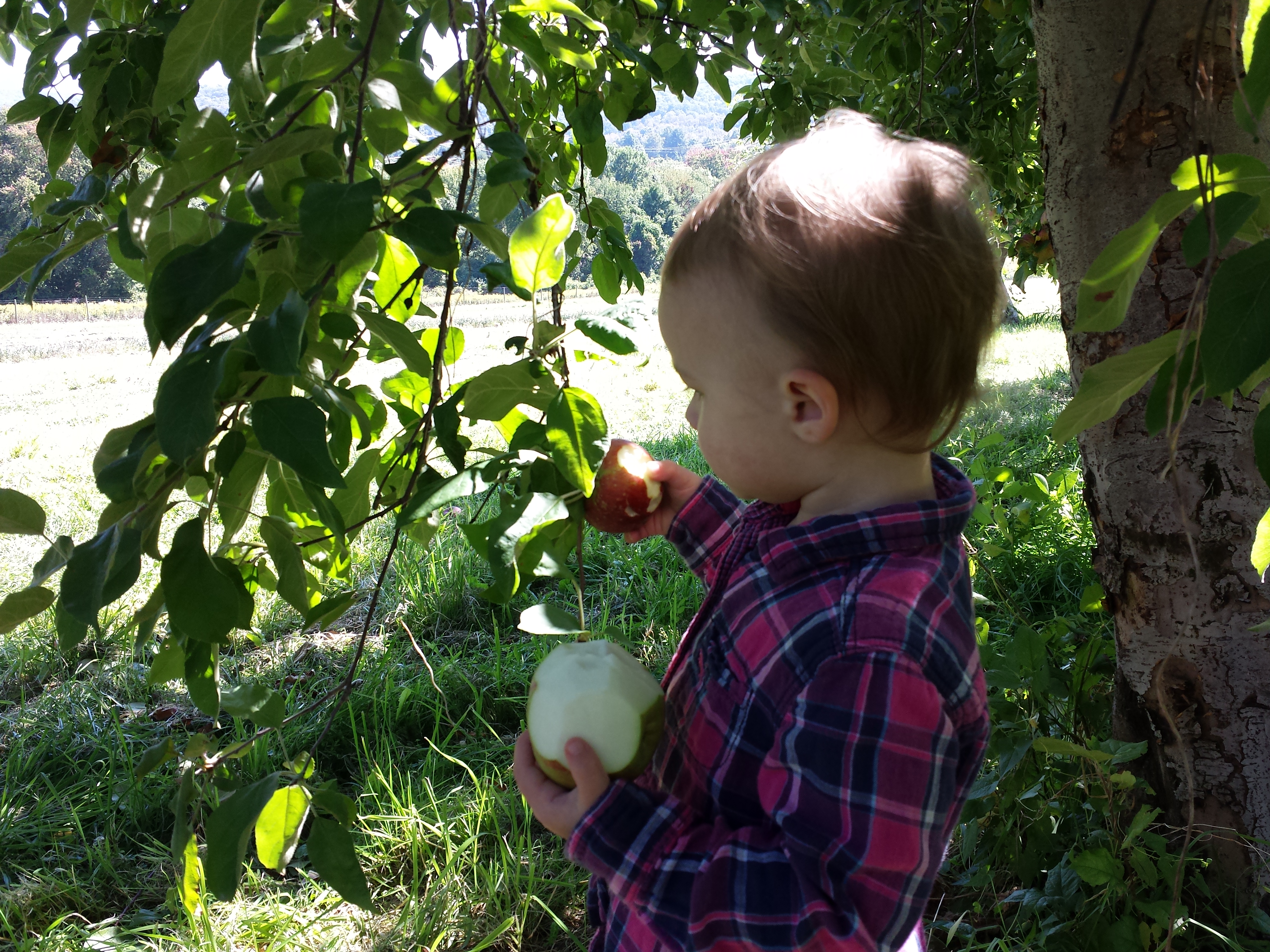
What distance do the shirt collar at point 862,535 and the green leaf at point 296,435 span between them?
1.34 feet

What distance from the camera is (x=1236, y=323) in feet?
1.62

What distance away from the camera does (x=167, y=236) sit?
773 mm

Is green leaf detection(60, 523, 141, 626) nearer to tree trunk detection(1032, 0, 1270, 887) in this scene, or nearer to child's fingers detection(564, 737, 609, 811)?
child's fingers detection(564, 737, 609, 811)

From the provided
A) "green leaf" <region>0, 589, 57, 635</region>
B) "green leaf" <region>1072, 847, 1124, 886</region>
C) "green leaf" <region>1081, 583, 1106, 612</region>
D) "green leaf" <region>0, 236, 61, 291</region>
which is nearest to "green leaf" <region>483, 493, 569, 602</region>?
"green leaf" <region>0, 589, 57, 635</region>

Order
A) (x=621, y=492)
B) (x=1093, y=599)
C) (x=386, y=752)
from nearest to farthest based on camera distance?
(x=621, y=492), (x=1093, y=599), (x=386, y=752)

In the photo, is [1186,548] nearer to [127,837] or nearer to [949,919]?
[949,919]

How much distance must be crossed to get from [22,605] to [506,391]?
0.43 m

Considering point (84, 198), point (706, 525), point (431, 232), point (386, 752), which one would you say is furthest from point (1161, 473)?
point (386, 752)

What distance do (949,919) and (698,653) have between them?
3.24 feet

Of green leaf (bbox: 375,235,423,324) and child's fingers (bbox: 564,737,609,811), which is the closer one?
child's fingers (bbox: 564,737,609,811)

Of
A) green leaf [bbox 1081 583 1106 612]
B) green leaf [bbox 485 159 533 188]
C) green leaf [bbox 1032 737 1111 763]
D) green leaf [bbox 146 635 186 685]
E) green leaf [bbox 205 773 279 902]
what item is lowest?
green leaf [bbox 1032 737 1111 763]

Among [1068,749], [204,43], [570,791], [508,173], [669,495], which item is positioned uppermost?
[204,43]

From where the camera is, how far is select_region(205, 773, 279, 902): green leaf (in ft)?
2.27

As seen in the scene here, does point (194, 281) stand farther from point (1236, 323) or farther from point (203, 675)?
point (1236, 323)
